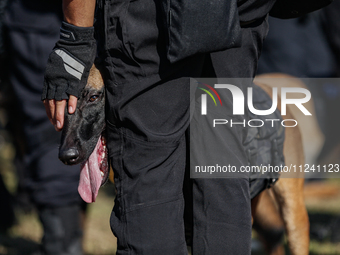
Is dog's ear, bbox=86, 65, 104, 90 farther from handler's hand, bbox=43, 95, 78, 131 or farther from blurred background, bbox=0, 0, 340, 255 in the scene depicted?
blurred background, bbox=0, 0, 340, 255

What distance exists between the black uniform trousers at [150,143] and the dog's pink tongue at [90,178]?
11 cm

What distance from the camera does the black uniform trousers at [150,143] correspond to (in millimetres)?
1271

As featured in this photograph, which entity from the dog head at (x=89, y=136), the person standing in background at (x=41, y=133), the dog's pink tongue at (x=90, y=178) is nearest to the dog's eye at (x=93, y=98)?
the dog head at (x=89, y=136)

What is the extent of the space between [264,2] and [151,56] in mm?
443

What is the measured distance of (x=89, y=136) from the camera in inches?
55.5

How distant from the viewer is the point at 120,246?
→ 1.29m

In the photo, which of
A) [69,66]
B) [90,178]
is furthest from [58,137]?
[69,66]

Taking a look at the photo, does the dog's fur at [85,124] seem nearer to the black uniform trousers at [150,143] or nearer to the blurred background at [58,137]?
the black uniform trousers at [150,143]

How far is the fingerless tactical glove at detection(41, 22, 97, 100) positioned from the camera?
1.29 metres

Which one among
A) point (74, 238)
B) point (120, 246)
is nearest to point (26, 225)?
point (74, 238)

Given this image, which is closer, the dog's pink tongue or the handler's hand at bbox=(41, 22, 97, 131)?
the handler's hand at bbox=(41, 22, 97, 131)

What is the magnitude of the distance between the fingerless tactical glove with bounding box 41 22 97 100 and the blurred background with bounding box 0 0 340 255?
1118mm

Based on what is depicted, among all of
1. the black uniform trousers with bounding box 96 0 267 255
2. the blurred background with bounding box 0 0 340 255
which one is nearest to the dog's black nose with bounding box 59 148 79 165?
the black uniform trousers with bounding box 96 0 267 255

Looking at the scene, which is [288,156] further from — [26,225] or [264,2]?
[26,225]
